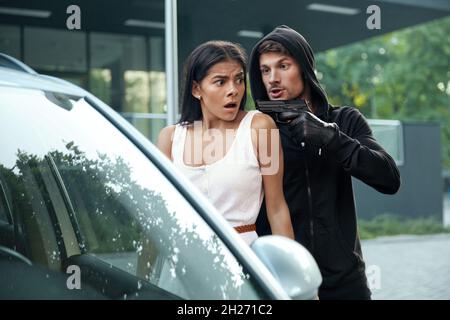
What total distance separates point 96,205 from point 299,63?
2.36 feet

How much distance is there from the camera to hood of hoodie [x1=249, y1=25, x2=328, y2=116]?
1982 mm

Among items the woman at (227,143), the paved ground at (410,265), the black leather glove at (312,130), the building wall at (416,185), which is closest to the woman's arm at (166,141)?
the woman at (227,143)

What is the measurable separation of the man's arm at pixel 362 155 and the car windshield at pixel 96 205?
549 millimetres

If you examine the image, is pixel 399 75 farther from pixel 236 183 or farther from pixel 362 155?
pixel 236 183

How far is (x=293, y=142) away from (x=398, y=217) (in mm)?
11697

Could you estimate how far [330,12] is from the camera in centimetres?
1159

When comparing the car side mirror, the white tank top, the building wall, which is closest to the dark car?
the car side mirror

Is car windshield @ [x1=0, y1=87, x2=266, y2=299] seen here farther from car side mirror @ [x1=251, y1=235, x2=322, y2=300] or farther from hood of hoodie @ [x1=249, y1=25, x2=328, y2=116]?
hood of hoodie @ [x1=249, y1=25, x2=328, y2=116]

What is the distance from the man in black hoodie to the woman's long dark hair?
0.08 m

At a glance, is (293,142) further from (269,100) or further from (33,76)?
(33,76)

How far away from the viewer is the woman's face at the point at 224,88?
1962 mm
